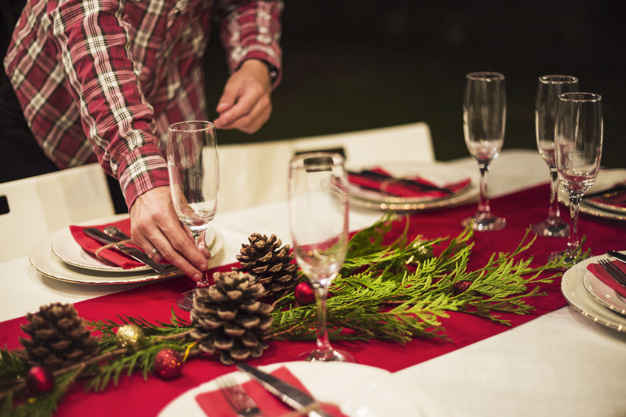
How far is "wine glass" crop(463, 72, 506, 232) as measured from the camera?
4.41ft

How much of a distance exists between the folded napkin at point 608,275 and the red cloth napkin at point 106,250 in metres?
0.77

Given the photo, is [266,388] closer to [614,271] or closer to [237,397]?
[237,397]

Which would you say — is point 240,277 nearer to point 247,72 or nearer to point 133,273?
point 133,273

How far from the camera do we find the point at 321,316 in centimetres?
83

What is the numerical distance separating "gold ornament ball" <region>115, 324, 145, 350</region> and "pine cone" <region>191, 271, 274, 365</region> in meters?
0.08

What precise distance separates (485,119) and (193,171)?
0.68m

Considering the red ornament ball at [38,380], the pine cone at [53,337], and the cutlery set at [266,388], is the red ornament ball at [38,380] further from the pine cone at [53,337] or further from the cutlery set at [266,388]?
the cutlery set at [266,388]

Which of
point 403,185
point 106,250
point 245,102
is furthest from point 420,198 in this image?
point 106,250

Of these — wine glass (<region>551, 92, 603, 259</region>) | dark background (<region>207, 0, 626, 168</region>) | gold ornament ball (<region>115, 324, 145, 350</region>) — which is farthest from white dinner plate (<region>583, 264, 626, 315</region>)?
dark background (<region>207, 0, 626, 168</region>)

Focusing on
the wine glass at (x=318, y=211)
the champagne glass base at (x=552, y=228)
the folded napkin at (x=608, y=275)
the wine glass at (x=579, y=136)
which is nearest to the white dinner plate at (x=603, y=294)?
the folded napkin at (x=608, y=275)

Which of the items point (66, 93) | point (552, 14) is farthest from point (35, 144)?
point (552, 14)

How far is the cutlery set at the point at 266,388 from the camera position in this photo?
0.71m

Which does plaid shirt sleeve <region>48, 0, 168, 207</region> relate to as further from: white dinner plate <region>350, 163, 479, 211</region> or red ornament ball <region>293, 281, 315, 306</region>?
white dinner plate <region>350, 163, 479, 211</region>

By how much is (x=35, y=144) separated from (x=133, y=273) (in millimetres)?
897
